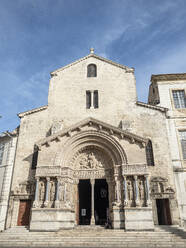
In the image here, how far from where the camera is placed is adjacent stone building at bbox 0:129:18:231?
641 inches

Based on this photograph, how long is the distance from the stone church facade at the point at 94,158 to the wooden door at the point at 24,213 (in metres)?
0.07

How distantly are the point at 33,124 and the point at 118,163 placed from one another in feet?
27.7

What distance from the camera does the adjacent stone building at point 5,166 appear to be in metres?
16.3

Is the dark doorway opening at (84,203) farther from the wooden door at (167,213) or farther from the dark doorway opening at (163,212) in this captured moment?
the wooden door at (167,213)

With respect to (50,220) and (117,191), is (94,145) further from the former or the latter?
(50,220)

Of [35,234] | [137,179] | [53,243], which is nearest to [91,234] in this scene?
[53,243]

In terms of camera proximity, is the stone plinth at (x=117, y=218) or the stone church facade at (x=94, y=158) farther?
the stone church facade at (x=94, y=158)

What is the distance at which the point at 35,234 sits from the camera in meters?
12.9

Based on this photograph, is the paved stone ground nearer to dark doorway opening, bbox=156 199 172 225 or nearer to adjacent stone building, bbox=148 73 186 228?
dark doorway opening, bbox=156 199 172 225

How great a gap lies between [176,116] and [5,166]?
15053 millimetres

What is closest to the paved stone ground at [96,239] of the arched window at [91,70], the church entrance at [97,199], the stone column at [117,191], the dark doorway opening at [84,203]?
the stone column at [117,191]

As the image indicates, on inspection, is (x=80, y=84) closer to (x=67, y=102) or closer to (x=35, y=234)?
(x=67, y=102)

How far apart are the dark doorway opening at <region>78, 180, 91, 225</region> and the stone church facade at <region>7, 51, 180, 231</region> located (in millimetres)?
76

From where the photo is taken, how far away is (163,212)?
15211 mm
